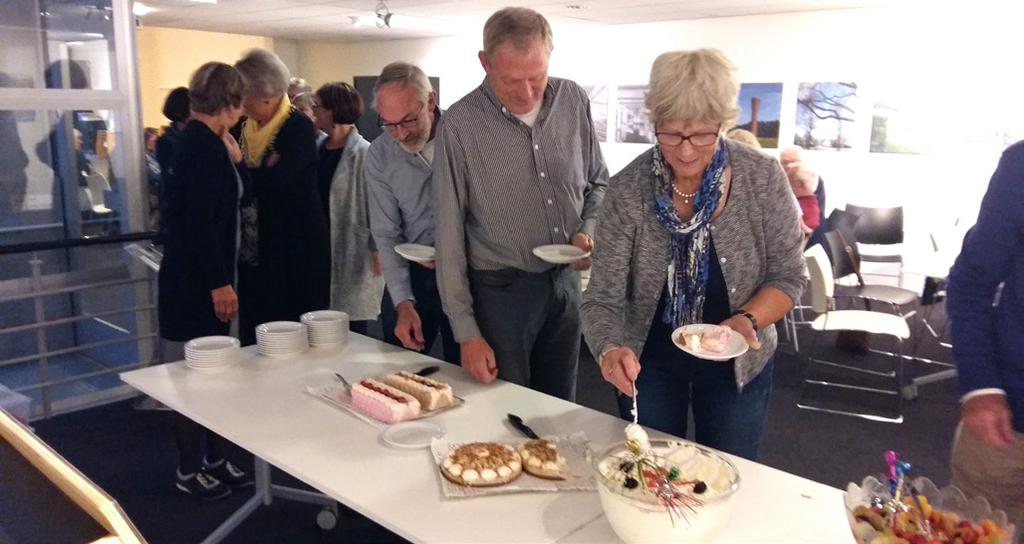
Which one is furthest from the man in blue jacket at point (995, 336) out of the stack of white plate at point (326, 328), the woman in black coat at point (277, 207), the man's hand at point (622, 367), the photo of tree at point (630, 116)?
the photo of tree at point (630, 116)

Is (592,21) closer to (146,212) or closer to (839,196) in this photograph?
(839,196)

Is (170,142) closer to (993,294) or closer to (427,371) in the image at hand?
(427,371)

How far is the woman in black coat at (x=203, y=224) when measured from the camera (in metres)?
2.42

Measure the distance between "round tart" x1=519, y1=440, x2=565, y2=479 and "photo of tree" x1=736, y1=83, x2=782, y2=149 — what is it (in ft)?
21.3

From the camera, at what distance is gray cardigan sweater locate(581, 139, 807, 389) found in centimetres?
153

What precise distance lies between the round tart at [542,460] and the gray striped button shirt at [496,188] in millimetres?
517

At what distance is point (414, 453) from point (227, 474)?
1679mm

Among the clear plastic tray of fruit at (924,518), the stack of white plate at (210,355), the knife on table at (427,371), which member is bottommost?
the knife on table at (427,371)

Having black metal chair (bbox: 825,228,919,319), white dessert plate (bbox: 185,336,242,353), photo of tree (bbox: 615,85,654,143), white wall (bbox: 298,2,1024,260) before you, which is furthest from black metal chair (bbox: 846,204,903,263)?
white dessert plate (bbox: 185,336,242,353)

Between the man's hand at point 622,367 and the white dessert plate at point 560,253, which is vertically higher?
the white dessert plate at point 560,253

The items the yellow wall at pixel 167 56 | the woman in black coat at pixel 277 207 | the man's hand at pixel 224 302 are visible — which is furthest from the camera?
the yellow wall at pixel 167 56

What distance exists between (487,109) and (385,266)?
0.59m

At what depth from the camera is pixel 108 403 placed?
3.75 metres

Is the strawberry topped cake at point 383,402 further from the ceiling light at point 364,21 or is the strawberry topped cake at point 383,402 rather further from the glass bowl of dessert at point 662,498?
the ceiling light at point 364,21
